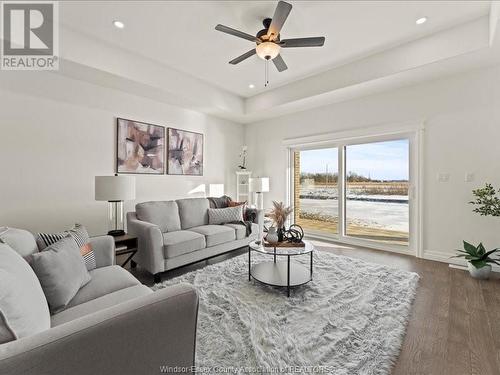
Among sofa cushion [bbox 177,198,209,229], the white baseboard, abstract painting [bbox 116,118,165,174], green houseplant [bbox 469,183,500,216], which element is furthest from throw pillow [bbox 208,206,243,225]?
green houseplant [bbox 469,183,500,216]

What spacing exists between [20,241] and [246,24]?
286cm

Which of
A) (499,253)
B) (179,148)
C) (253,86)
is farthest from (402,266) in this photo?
(179,148)

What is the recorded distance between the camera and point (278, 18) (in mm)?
2092

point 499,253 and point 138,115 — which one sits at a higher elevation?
point 138,115

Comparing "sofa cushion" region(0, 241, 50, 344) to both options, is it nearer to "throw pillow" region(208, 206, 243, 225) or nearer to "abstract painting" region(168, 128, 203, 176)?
"throw pillow" region(208, 206, 243, 225)

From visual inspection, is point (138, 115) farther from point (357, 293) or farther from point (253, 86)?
point (357, 293)

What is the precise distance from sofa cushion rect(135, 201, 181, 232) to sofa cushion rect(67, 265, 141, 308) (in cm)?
130

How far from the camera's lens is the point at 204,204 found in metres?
3.87

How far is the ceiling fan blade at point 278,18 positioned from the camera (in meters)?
1.93

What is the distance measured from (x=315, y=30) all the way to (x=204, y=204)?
2.83 m

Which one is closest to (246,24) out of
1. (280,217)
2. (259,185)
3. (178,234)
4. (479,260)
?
(280,217)

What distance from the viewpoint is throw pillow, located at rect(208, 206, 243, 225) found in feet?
12.3

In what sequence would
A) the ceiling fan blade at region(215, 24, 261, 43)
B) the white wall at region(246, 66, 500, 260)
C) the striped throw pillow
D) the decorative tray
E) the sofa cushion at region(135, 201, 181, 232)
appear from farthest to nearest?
the sofa cushion at region(135, 201, 181, 232) < the white wall at region(246, 66, 500, 260) < the decorative tray < the ceiling fan blade at region(215, 24, 261, 43) < the striped throw pillow

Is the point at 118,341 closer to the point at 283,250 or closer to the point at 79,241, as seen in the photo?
the point at 79,241
